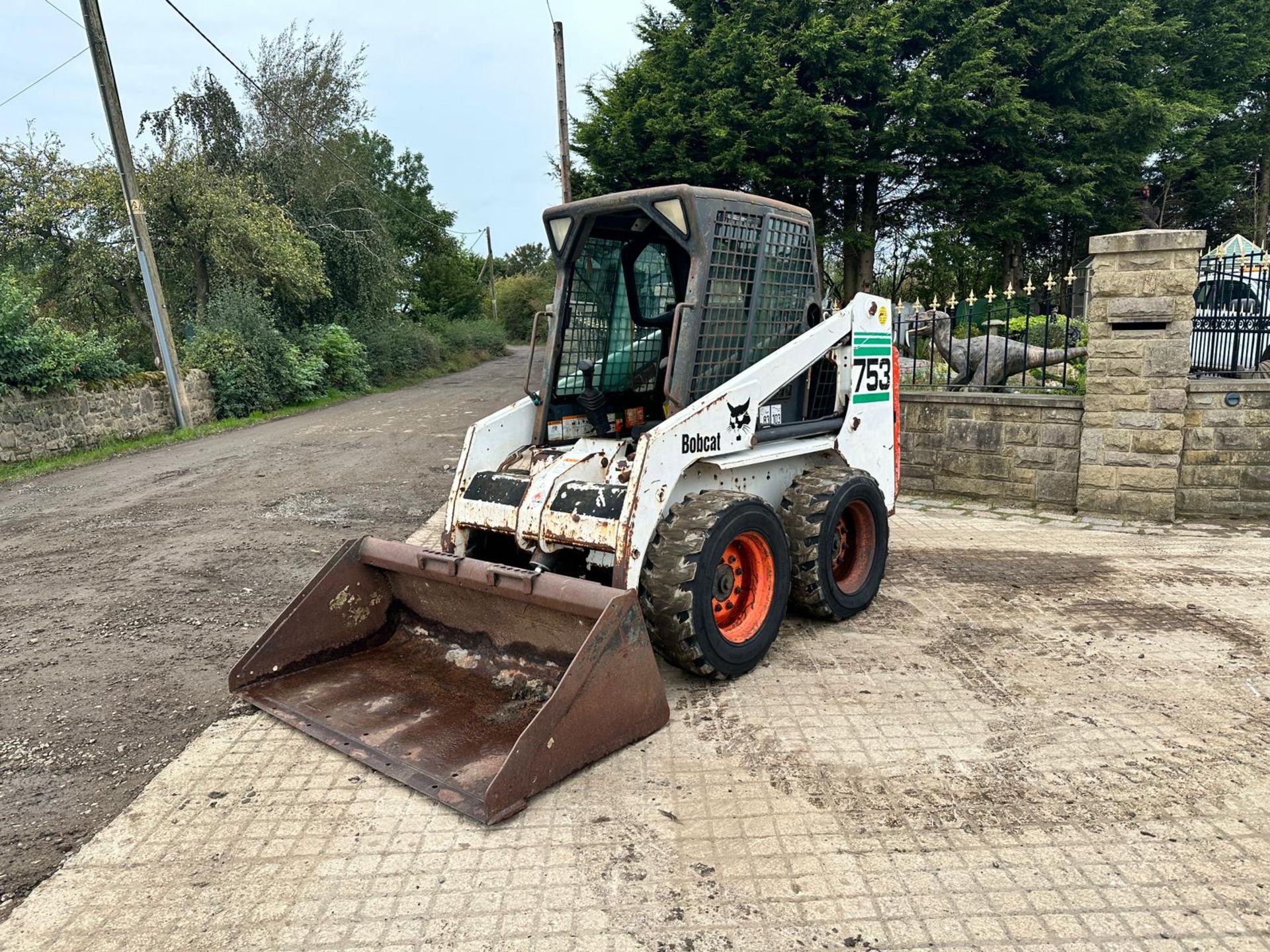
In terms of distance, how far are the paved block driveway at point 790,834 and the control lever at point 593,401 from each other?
67.5 inches

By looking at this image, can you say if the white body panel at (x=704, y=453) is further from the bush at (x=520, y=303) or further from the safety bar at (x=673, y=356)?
the bush at (x=520, y=303)

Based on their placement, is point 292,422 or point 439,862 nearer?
point 439,862

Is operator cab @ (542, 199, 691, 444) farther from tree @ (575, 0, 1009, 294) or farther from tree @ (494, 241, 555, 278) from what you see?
tree @ (494, 241, 555, 278)

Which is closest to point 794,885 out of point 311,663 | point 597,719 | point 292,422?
point 597,719

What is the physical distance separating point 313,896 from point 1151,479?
7904mm

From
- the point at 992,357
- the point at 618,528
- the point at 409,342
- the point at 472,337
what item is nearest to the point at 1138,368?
the point at 992,357

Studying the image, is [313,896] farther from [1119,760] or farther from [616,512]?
[1119,760]

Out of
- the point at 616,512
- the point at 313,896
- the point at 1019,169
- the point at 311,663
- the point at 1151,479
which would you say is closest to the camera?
the point at 313,896

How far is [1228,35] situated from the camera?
20.3m

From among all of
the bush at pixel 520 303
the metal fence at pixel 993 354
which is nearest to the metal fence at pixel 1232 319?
the metal fence at pixel 993 354

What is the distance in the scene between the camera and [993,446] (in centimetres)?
859

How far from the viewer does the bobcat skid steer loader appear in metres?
3.51

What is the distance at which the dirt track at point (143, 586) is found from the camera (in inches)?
138

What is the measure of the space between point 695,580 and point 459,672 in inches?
51.1
